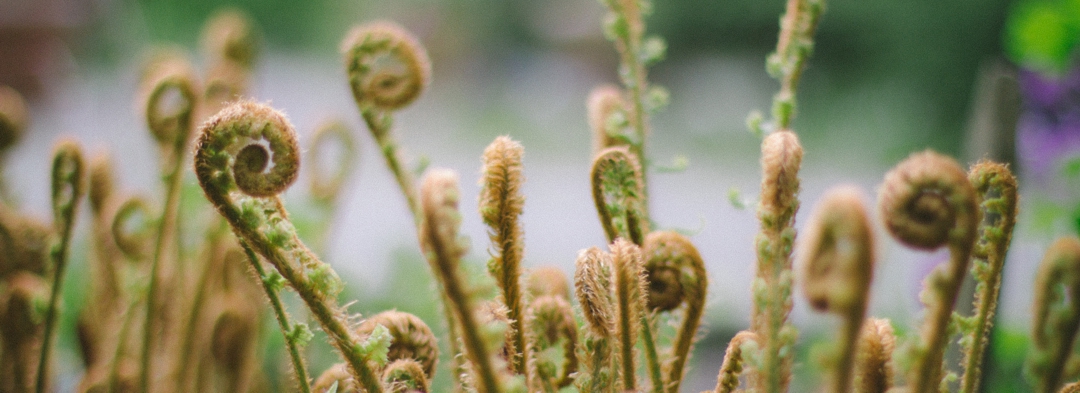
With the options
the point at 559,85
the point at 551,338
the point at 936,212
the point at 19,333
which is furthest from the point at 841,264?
the point at 559,85

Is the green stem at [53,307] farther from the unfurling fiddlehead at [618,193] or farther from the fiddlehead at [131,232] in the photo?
the unfurling fiddlehead at [618,193]

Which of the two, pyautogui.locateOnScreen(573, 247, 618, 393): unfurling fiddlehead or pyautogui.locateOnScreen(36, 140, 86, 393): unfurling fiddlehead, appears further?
pyautogui.locateOnScreen(36, 140, 86, 393): unfurling fiddlehead

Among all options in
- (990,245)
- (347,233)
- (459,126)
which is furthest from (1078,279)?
(459,126)

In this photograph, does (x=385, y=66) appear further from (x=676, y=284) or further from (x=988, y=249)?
(x=988, y=249)

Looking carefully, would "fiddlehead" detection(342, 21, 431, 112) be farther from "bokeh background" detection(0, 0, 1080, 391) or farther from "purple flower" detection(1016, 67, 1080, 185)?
"bokeh background" detection(0, 0, 1080, 391)

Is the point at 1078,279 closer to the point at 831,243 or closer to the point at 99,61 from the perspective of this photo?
the point at 831,243

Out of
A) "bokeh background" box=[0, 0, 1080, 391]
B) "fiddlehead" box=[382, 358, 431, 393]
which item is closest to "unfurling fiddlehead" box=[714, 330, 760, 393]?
"fiddlehead" box=[382, 358, 431, 393]
